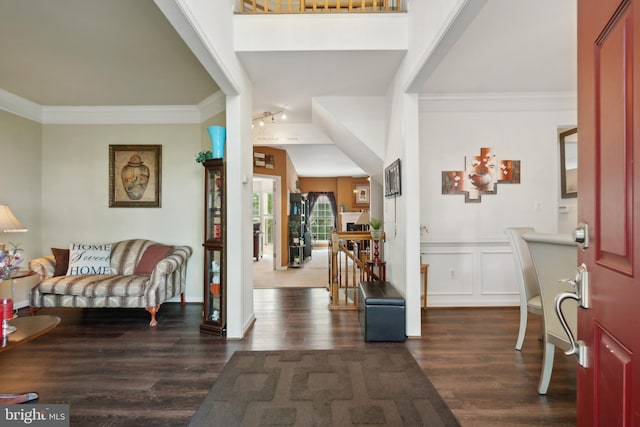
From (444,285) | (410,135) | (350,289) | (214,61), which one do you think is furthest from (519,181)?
(214,61)

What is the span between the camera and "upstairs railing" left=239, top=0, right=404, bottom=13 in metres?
3.18

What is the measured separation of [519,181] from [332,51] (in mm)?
2843

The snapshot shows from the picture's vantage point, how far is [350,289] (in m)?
5.04

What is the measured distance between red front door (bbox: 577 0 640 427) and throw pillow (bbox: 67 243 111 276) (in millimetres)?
4752

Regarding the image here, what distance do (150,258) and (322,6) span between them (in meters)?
3.65

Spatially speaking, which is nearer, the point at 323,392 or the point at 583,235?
the point at 583,235

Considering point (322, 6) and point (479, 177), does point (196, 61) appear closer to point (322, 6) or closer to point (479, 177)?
point (322, 6)

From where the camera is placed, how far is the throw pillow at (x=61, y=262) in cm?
400

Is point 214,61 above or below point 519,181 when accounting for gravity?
above

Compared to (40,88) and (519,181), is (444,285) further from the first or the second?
(40,88)

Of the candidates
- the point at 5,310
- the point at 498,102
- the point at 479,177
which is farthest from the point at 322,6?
the point at 5,310

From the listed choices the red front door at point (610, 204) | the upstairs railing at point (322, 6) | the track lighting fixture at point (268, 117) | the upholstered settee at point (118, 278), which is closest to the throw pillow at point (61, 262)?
the upholstered settee at point (118, 278)

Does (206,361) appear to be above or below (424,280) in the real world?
below

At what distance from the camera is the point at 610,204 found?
0.72m
